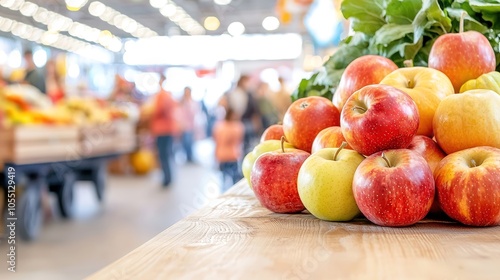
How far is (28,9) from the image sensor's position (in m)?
18.5

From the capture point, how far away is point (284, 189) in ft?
4.23

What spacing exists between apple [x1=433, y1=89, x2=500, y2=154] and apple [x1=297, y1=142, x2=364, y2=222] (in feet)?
0.75

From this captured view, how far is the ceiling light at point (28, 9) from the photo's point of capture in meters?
17.8

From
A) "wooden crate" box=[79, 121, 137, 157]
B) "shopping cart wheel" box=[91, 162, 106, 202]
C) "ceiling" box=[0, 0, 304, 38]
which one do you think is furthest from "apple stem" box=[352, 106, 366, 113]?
"ceiling" box=[0, 0, 304, 38]

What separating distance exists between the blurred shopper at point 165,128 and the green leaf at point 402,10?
724 centimetres

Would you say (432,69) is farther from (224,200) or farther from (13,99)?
(13,99)

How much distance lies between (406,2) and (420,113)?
443 millimetres

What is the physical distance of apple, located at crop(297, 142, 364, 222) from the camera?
118 centimetres

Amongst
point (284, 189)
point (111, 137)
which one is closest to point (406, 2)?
point (284, 189)

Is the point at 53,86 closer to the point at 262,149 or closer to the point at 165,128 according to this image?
the point at 165,128

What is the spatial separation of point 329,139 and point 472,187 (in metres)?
0.35

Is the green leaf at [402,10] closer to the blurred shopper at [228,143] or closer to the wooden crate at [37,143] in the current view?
the wooden crate at [37,143]

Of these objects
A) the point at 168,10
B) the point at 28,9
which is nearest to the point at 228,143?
the point at 168,10

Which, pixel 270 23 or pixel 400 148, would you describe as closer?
pixel 400 148
